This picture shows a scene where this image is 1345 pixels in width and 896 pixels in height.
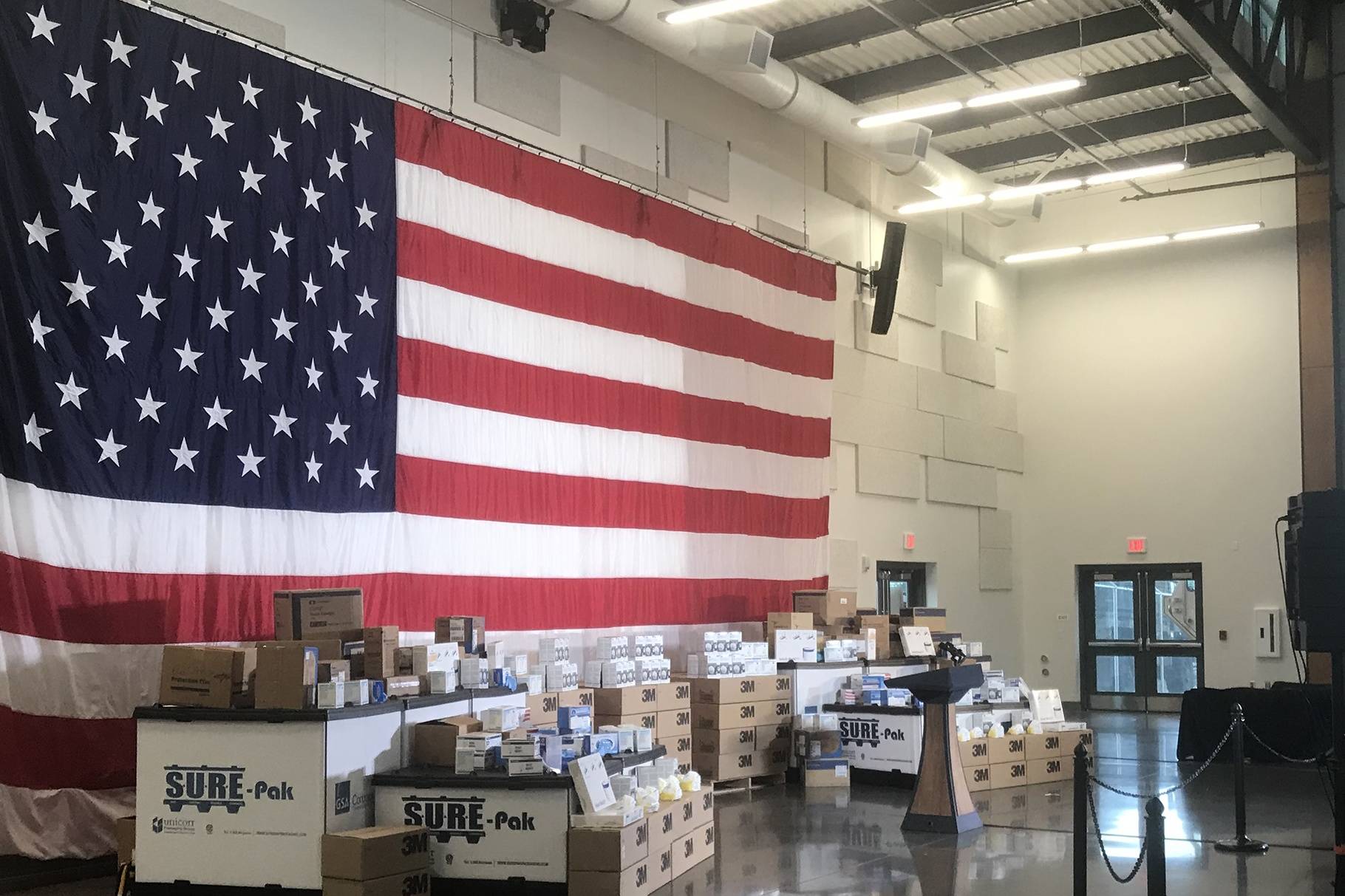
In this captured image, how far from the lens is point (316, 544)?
341 inches

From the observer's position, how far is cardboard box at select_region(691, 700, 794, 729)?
10.7 m

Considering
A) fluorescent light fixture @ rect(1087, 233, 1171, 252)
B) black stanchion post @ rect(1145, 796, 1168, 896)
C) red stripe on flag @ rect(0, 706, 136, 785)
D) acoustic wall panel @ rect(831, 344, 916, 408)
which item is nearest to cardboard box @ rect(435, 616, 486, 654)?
red stripe on flag @ rect(0, 706, 136, 785)

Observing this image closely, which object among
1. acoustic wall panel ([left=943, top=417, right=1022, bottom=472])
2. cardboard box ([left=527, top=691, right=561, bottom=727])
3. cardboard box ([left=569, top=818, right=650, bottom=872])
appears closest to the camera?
cardboard box ([left=569, top=818, right=650, bottom=872])

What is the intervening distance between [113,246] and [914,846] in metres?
5.92

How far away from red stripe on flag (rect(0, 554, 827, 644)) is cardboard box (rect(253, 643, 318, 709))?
5.01 ft

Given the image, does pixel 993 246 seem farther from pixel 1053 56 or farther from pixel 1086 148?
pixel 1053 56

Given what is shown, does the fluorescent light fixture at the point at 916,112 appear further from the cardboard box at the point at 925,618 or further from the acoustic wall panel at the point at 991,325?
the acoustic wall panel at the point at 991,325

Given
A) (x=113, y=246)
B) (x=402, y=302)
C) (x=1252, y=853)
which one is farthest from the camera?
(x=402, y=302)

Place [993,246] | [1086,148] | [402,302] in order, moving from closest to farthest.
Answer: [402,302]
[1086,148]
[993,246]

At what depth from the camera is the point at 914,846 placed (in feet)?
26.7

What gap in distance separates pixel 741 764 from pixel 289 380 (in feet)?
16.0

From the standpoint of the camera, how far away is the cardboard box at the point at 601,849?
6293 millimetres

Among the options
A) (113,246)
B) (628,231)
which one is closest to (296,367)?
(113,246)

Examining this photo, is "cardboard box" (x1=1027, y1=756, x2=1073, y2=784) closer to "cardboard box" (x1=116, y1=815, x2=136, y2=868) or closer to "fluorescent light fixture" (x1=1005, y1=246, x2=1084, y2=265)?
"cardboard box" (x1=116, y1=815, x2=136, y2=868)
